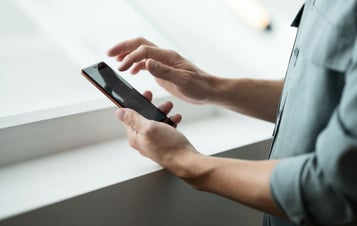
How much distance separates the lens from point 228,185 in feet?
2.00

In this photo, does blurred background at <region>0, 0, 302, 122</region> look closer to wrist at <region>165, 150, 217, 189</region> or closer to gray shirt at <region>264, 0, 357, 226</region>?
wrist at <region>165, 150, 217, 189</region>

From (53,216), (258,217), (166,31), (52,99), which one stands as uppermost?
(166,31)

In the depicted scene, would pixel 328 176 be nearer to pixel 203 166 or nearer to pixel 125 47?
pixel 203 166

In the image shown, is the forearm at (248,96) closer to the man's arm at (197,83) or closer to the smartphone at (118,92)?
the man's arm at (197,83)

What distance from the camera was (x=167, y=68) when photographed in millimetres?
795

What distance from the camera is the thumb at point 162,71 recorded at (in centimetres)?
77

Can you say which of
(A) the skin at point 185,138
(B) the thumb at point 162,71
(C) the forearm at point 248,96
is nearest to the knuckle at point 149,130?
(A) the skin at point 185,138

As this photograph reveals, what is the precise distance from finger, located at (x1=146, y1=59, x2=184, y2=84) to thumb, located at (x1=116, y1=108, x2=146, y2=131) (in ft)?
0.29

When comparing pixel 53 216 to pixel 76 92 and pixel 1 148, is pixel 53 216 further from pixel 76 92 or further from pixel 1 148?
pixel 76 92

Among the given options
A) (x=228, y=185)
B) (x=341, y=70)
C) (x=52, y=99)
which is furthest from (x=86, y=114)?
(x=341, y=70)

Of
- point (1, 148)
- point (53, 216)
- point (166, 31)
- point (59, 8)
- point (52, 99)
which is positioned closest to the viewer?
point (53, 216)

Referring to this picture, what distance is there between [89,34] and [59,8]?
90mm

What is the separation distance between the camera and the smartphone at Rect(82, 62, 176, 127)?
762mm

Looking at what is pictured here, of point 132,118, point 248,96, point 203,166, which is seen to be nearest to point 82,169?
point 132,118
